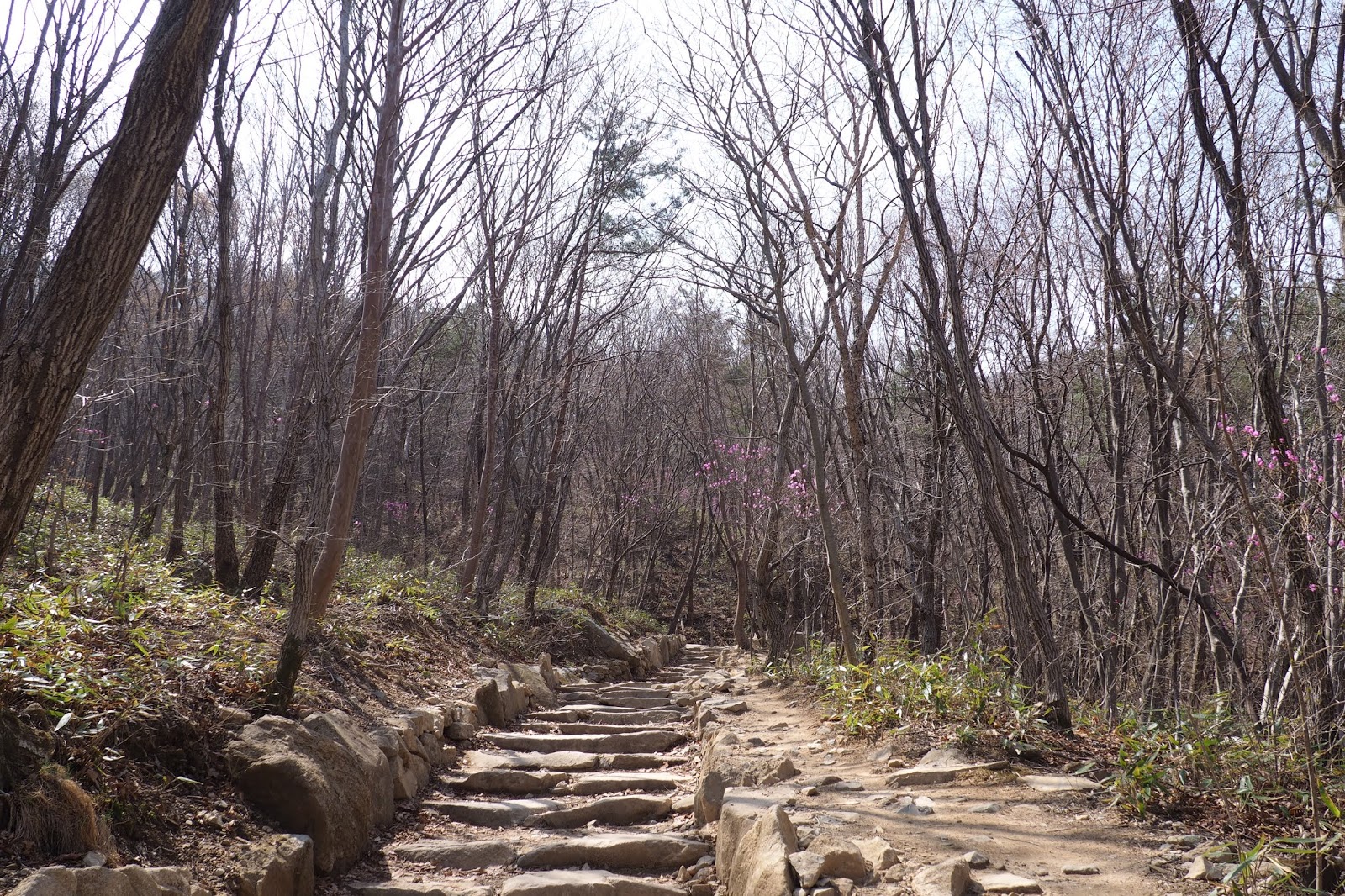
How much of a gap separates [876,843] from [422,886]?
6.62ft

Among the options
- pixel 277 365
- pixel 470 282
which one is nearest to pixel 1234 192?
pixel 470 282

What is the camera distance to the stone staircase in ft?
12.6

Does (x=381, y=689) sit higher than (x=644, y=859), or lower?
higher

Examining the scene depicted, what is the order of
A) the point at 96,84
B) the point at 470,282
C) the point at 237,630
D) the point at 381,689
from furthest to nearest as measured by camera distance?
the point at 470,282, the point at 96,84, the point at 381,689, the point at 237,630

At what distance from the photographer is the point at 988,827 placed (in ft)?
10.6

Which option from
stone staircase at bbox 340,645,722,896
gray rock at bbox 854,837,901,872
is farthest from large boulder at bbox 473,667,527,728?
gray rock at bbox 854,837,901,872

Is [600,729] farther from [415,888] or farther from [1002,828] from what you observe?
[1002,828]

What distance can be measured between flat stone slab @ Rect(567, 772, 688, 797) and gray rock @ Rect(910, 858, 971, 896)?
9.80ft

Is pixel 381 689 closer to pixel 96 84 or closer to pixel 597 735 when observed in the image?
pixel 597 735

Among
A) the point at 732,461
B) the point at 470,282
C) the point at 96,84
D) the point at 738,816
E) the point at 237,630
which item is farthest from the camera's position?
the point at 732,461

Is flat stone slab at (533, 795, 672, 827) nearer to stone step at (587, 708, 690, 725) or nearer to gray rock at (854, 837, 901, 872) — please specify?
gray rock at (854, 837, 901, 872)

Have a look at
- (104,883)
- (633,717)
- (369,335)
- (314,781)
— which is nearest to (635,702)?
(633,717)

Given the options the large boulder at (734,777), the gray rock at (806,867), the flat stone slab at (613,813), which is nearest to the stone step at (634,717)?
the flat stone slab at (613,813)

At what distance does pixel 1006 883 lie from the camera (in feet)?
8.46
